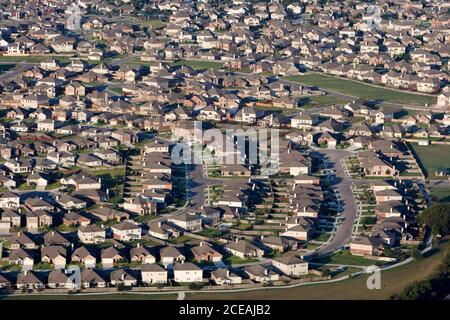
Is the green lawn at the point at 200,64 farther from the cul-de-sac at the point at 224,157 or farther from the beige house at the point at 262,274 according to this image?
the beige house at the point at 262,274

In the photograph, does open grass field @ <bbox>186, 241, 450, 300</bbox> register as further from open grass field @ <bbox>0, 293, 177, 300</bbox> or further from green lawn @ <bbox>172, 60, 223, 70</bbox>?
green lawn @ <bbox>172, 60, 223, 70</bbox>

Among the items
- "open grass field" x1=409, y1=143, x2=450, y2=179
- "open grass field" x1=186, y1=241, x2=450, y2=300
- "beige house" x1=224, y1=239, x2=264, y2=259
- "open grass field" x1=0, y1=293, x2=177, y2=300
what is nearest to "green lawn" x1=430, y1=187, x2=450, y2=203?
"open grass field" x1=409, y1=143, x2=450, y2=179

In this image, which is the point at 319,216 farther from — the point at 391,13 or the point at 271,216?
the point at 391,13

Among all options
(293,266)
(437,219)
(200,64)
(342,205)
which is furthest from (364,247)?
(200,64)

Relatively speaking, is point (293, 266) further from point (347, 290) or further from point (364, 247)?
point (364, 247)

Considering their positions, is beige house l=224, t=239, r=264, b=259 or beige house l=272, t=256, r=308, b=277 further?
beige house l=224, t=239, r=264, b=259
